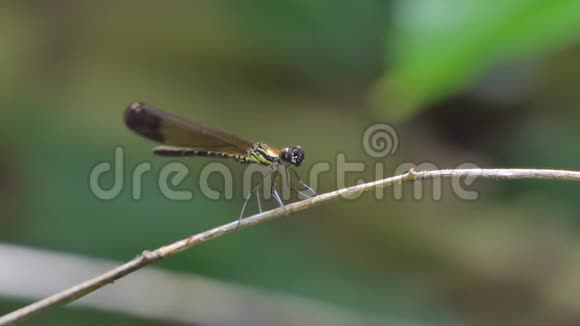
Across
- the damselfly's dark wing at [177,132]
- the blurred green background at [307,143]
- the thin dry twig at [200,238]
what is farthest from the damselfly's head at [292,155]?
the thin dry twig at [200,238]

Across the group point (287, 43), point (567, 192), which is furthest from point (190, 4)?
point (567, 192)

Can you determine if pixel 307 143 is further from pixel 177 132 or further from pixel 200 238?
pixel 200 238

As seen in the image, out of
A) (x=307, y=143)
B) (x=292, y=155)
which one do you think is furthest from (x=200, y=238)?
(x=307, y=143)

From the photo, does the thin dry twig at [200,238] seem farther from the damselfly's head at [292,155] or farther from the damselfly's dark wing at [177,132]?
the damselfly's dark wing at [177,132]

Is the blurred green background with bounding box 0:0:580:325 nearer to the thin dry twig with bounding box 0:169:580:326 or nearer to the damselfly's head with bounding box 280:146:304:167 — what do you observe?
the damselfly's head with bounding box 280:146:304:167

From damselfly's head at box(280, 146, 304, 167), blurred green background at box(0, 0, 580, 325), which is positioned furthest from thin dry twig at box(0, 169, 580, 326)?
blurred green background at box(0, 0, 580, 325)
